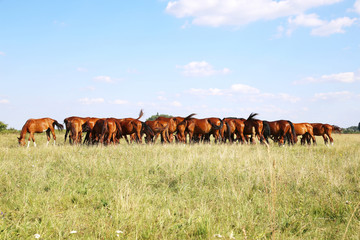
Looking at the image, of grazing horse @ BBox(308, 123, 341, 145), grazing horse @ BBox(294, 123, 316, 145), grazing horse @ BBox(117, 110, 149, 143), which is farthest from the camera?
grazing horse @ BBox(308, 123, 341, 145)

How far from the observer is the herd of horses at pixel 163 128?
54.8 ft

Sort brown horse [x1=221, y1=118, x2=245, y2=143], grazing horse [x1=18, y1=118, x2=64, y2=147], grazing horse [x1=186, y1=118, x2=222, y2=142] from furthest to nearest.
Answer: brown horse [x1=221, y1=118, x2=245, y2=143] < grazing horse [x1=186, y1=118, x2=222, y2=142] < grazing horse [x1=18, y1=118, x2=64, y2=147]

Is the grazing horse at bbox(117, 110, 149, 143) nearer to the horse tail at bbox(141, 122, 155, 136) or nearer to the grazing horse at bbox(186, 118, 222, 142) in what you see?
the horse tail at bbox(141, 122, 155, 136)

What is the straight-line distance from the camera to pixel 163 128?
1722cm

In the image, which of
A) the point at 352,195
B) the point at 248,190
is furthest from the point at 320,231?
the point at 352,195

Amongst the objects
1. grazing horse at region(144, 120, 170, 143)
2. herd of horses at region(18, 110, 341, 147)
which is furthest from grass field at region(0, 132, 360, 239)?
grazing horse at region(144, 120, 170, 143)

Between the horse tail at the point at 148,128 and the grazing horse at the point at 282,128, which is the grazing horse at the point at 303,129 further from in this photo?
the horse tail at the point at 148,128

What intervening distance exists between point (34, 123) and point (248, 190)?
53.8ft

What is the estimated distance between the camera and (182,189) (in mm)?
5805

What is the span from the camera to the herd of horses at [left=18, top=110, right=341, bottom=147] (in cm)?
1670

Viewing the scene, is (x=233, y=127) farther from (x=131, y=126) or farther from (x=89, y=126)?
(x=89, y=126)

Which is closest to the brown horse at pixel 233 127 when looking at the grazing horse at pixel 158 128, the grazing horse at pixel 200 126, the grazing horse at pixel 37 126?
the grazing horse at pixel 200 126

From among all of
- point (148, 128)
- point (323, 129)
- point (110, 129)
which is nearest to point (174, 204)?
point (110, 129)

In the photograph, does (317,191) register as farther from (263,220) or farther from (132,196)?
(132,196)
